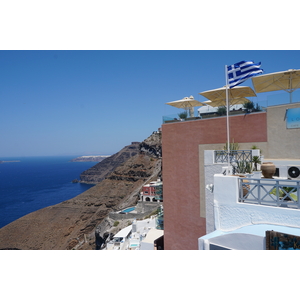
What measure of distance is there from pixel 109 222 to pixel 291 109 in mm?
29127

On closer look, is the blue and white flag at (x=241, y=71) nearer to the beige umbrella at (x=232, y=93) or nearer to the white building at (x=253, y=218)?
the white building at (x=253, y=218)

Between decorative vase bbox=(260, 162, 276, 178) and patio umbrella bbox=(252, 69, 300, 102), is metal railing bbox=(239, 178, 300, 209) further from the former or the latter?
patio umbrella bbox=(252, 69, 300, 102)

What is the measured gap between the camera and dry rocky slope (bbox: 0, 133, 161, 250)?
4112 cm

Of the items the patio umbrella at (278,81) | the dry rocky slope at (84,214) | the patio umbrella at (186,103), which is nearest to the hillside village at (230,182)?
the patio umbrella at (186,103)

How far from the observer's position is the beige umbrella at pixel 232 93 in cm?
1087

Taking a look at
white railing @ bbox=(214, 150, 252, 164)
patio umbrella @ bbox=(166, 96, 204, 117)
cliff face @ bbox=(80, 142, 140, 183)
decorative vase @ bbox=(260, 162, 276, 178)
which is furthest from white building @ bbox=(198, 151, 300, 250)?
cliff face @ bbox=(80, 142, 140, 183)

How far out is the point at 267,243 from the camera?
12.8ft

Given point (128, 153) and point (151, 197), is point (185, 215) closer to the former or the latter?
point (151, 197)

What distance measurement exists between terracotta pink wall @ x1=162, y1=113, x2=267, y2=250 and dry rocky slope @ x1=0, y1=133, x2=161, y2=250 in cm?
2423

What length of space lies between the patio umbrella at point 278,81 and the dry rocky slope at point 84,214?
29512mm

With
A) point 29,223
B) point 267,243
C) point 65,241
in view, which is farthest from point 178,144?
point 29,223

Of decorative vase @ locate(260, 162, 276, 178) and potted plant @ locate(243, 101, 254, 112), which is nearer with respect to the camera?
decorative vase @ locate(260, 162, 276, 178)

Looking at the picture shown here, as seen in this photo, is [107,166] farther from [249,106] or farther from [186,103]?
[249,106]

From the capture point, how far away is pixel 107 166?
13462 centimetres
